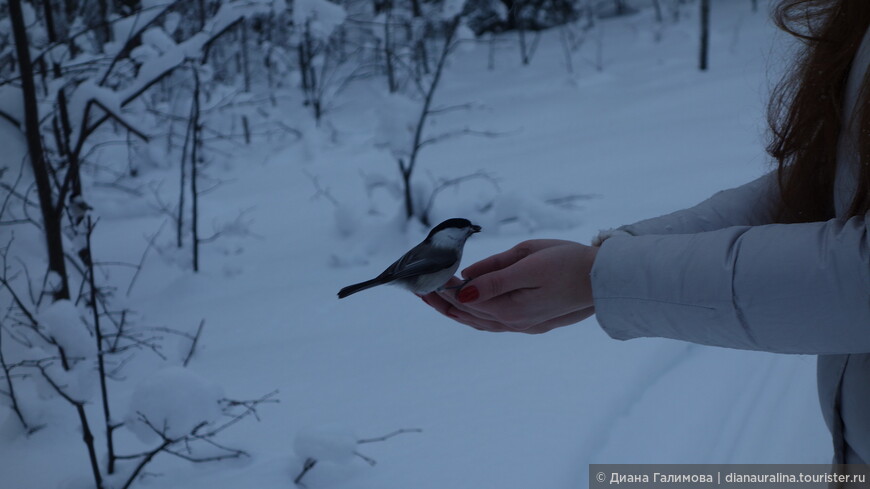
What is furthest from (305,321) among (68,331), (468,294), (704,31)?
(704,31)


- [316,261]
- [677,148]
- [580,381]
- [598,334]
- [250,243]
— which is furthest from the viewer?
[677,148]

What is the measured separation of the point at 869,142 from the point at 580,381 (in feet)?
5.70

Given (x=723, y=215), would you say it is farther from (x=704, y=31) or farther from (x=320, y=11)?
(x=704, y=31)

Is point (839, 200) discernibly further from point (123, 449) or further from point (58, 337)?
point (123, 449)

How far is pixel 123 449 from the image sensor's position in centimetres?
231

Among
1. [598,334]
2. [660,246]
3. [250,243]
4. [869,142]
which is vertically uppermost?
[869,142]

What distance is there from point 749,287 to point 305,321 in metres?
2.73

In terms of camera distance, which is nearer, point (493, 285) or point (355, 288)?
point (493, 285)

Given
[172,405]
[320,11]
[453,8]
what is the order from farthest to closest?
[453,8] → [320,11] → [172,405]

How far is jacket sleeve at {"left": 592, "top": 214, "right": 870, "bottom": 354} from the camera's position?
0.86 meters

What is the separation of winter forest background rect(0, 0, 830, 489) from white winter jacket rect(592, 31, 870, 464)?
64 cm

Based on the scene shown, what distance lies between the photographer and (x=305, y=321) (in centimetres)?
340

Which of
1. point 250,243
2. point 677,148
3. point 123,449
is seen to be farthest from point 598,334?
point 677,148

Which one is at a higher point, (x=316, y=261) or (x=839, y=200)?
(x=839, y=200)
